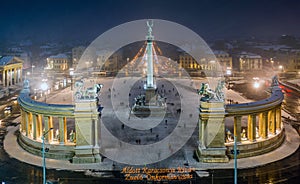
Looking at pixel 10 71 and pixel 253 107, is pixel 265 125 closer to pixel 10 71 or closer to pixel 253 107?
pixel 253 107

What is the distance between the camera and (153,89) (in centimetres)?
6350

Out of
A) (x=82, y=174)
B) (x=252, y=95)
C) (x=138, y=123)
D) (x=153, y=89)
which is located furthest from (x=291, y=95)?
(x=82, y=174)

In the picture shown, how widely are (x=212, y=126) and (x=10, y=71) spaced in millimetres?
79607

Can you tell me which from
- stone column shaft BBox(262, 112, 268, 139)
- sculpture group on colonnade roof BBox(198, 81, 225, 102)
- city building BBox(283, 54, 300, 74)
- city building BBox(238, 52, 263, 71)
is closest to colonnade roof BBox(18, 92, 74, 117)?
sculpture group on colonnade roof BBox(198, 81, 225, 102)

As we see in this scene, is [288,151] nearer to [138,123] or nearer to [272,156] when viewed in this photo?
[272,156]

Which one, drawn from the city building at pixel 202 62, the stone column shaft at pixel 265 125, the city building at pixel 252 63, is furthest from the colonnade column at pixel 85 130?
the city building at pixel 252 63

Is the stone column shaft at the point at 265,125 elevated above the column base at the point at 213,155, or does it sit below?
above

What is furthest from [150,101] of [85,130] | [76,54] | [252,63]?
[76,54]

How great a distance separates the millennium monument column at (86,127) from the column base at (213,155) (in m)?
10.6

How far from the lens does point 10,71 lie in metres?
102

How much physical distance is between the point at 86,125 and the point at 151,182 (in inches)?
380

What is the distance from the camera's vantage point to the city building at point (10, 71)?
98.5 metres

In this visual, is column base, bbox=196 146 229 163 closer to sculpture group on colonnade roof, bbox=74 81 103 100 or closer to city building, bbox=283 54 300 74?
sculpture group on colonnade roof, bbox=74 81 103 100

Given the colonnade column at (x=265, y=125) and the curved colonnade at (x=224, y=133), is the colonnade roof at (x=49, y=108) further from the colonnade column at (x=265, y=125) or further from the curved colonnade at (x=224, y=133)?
the colonnade column at (x=265, y=125)
